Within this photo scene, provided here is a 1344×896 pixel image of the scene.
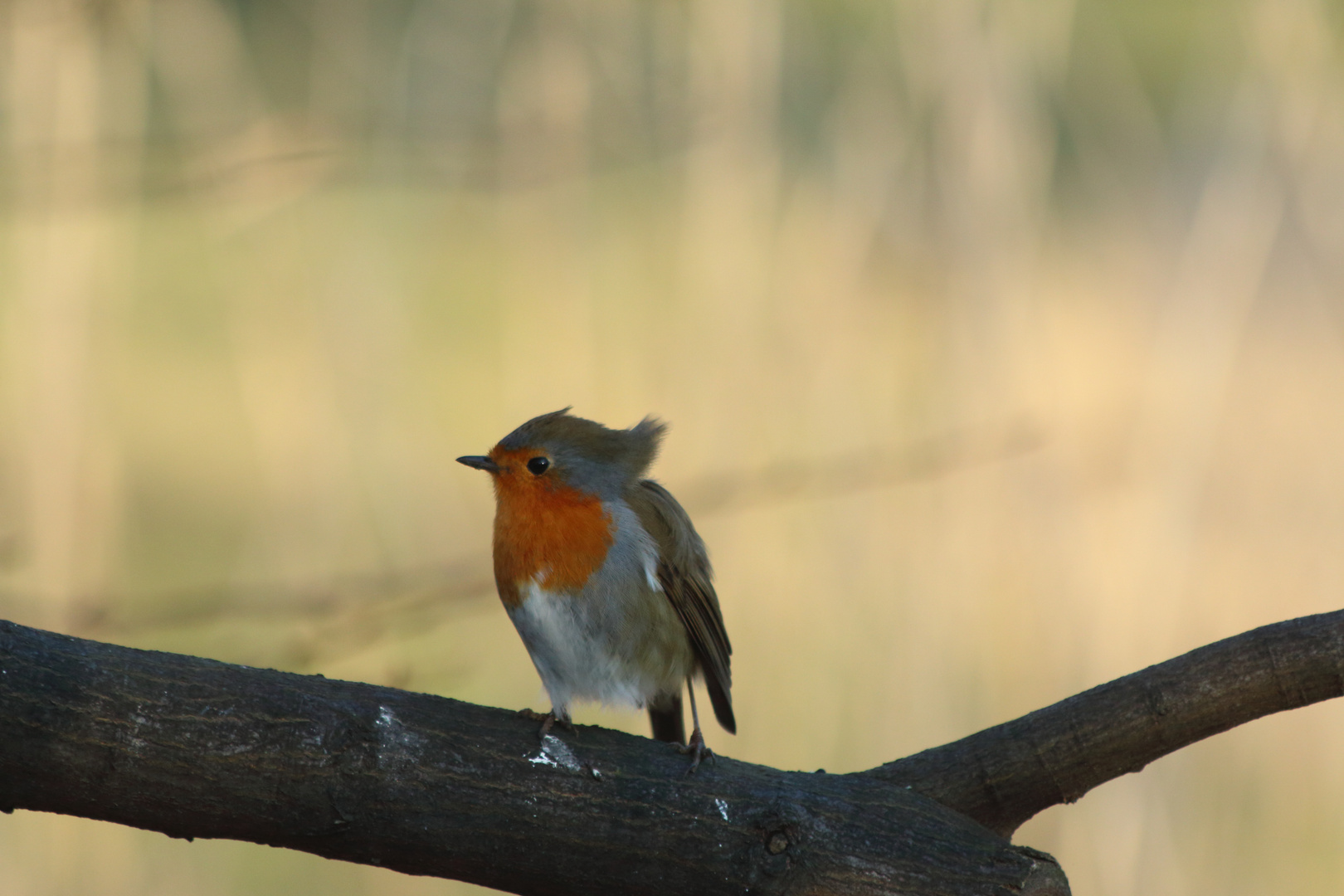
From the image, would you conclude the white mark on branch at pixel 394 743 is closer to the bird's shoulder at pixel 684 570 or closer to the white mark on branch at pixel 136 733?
the white mark on branch at pixel 136 733

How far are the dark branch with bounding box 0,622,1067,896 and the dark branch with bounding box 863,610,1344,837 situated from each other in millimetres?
74

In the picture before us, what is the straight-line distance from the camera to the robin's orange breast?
1.85m

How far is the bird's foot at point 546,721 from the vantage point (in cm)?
149

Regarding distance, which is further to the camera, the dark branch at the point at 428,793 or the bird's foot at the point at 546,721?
the bird's foot at the point at 546,721

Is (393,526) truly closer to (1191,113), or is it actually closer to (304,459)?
(304,459)

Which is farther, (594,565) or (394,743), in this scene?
(594,565)

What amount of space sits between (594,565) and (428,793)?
0.53 meters

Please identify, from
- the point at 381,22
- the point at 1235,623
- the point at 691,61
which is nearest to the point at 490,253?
the point at 381,22

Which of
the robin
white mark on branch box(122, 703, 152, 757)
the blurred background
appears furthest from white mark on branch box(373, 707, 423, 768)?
the blurred background

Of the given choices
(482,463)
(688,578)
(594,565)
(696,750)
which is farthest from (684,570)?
(696,750)

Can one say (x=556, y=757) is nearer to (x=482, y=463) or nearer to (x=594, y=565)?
(x=594, y=565)

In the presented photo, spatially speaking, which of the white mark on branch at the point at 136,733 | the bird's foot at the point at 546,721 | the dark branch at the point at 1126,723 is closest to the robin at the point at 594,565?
the bird's foot at the point at 546,721

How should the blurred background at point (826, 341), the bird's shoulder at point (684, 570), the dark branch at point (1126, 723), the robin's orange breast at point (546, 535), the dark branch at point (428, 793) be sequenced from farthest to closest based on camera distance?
the blurred background at point (826, 341), the bird's shoulder at point (684, 570), the robin's orange breast at point (546, 535), the dark branch at point (1126, 723), the dark branch at point (428, 793)

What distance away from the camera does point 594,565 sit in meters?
1.86
